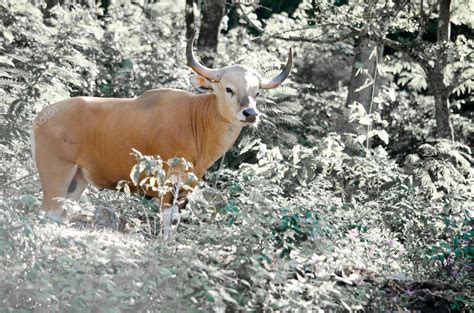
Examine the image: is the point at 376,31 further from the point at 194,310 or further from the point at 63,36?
the point at 194,310

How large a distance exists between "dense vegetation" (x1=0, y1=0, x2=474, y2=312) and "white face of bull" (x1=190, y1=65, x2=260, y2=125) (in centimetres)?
54

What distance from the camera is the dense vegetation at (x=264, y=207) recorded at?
6309 mm

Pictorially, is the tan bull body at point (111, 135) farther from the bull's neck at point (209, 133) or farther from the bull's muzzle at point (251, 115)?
the bull's muzzle at point (251, 115)

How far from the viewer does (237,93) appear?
30.4ft

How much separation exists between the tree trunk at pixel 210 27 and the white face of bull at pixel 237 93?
5.83 m

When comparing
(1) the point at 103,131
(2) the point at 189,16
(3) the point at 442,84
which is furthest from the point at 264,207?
(2) the point at 189,16

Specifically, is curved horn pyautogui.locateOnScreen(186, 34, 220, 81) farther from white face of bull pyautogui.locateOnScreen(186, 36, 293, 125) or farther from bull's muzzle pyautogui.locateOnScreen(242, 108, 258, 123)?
bull's muzzle pyautogui.locateOnScreen(242, 108, 258, 123)

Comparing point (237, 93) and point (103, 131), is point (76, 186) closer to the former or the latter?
point (103, 131)

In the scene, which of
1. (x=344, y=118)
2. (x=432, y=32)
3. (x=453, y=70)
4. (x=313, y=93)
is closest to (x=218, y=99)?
(x=344, y=118)

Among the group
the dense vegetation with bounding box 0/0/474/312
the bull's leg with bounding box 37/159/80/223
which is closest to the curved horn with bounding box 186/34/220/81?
the dense vegetation with bounding box 0/0/474/312

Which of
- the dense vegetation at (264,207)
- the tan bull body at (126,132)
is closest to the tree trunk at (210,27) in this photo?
the dense vegetation at (264,207)

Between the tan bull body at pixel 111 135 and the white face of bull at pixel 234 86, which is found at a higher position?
the white face of bull at pixel 234 86

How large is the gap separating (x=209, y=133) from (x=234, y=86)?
1.62 ft

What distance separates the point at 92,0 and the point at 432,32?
7375 mm
